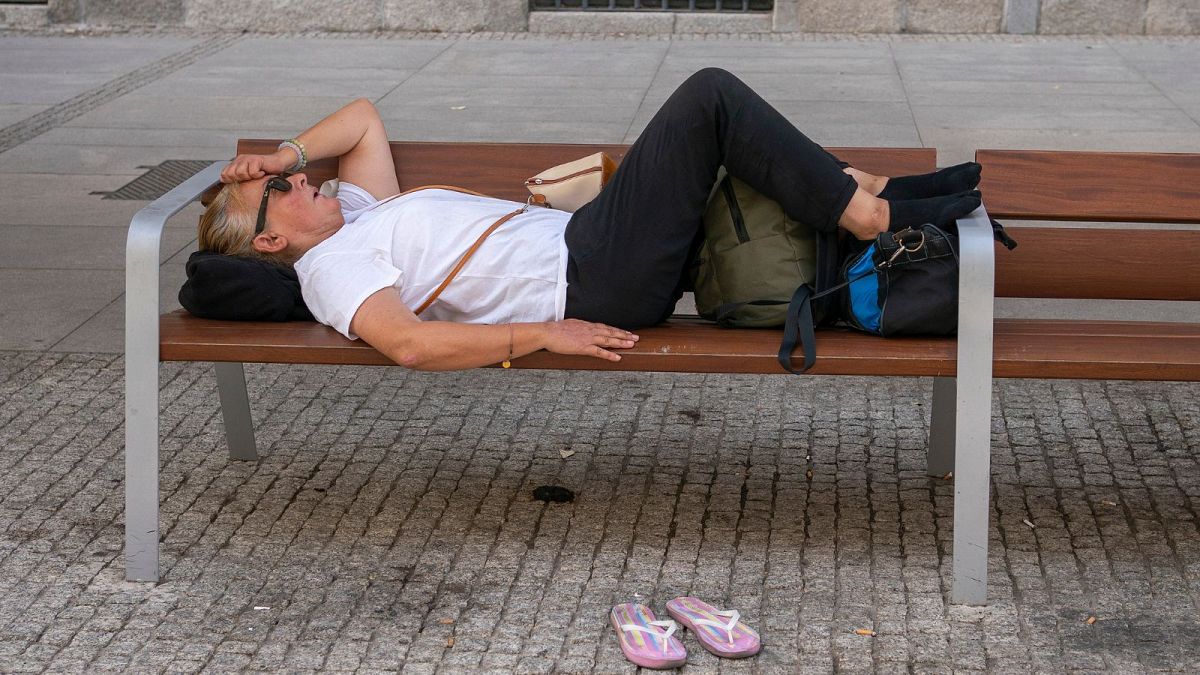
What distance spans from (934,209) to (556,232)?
91 centimetres

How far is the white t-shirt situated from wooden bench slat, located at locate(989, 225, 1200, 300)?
1.18 metres

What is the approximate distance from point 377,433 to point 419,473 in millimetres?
344

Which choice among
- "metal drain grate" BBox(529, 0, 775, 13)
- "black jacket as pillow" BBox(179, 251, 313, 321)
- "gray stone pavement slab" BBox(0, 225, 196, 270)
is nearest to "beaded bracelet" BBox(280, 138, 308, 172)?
"black jacket as pillow" BBox(179, 251, 313, 321)

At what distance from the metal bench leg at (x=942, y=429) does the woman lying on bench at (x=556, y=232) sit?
597mm

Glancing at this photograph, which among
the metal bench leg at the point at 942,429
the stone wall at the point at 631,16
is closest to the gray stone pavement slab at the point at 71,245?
the metal bench leg at the point at 942,429

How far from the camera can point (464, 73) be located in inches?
402

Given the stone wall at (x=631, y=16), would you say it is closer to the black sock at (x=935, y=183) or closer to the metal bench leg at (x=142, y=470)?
the black sock at (x=935, y=183)

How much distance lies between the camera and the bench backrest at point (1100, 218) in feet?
12.5

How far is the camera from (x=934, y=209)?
3.41 m

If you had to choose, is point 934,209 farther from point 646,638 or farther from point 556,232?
point 646,638

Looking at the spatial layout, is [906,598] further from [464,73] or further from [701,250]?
[464,73]

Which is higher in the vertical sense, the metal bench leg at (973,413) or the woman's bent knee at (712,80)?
the woman's bent knee at (712,80)

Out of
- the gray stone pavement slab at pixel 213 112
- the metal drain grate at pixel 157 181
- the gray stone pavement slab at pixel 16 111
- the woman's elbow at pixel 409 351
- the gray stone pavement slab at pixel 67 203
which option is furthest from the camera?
the gray stone pavement slab at pixel 16 111

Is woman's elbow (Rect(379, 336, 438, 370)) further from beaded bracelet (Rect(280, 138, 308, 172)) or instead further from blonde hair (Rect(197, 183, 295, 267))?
beaded bracelet (Rect(280, 138, 308, 172))
